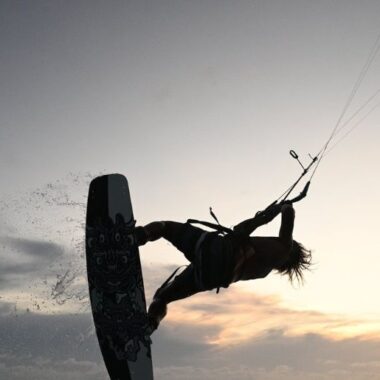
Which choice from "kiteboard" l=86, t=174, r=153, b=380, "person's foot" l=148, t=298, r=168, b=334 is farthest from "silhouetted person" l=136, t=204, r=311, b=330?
"kiteboard" l=86, t=174, r=153, b=380

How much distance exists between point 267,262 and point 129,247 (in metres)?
2.24

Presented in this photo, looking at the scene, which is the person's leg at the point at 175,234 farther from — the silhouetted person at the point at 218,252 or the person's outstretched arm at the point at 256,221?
the person's outstretched arm at the point at 256,221

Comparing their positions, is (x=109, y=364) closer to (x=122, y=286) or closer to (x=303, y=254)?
(x=122, y=286)

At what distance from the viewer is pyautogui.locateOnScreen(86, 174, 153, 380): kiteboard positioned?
25.6 ft

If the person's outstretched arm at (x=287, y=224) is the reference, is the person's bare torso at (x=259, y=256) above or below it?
below

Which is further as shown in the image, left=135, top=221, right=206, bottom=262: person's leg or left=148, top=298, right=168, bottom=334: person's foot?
left=148, top=298, right=168, bottom=334: person's foot

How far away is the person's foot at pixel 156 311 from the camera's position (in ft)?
25.8

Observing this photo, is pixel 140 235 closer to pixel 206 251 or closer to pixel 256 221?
pixel 206 251

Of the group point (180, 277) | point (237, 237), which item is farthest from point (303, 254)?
point (180, 277)

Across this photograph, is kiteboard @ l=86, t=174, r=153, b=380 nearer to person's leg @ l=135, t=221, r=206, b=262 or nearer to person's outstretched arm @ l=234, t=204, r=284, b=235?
person's leg @ l=135, t=221, r=206, b=262

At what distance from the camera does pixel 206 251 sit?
7.16 m

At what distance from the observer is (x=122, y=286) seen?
7.84 meters

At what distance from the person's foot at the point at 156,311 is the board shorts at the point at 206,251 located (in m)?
0.93

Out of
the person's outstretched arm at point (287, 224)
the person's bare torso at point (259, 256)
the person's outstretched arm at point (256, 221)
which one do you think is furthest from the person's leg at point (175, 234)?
the person's outstretched arm at point (287, 224)
